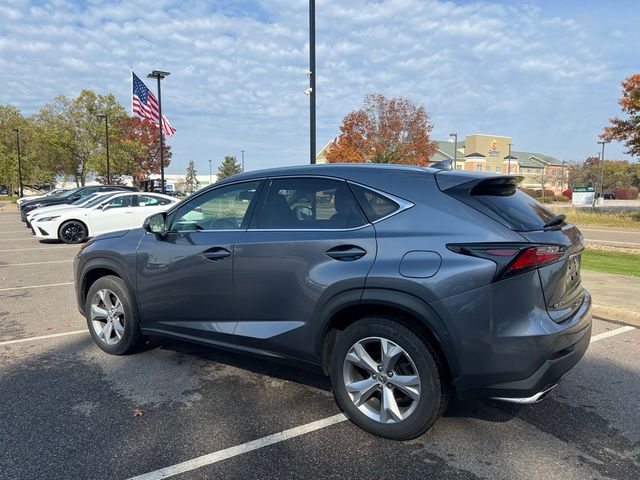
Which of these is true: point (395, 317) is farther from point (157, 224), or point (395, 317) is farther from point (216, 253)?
point (157, 224)

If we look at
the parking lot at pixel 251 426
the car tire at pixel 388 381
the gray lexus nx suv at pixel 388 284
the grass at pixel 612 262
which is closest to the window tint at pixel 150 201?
the parking lot at pixel 251 426

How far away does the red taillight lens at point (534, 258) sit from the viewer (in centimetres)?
277

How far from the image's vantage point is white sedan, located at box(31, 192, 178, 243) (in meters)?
14.0

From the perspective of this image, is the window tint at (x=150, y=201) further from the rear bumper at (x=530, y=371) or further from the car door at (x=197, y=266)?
the rear bumper at (x=530, y=371)

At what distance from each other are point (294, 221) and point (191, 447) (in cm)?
167

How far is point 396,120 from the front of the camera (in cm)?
3725

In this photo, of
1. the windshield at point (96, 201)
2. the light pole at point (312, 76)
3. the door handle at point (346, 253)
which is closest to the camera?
the door handle at point (346, 253)

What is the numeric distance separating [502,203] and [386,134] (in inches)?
1395

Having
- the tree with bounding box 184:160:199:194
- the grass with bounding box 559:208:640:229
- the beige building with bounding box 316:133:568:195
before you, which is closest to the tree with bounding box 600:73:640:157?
the grass with bounding box 559:208:640:229

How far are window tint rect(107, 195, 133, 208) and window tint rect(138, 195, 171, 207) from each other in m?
0.30

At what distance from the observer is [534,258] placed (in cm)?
282

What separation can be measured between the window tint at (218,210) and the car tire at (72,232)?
1152cm

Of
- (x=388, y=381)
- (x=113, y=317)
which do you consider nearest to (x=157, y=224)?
(x=113, y=317)

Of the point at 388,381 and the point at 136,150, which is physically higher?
the point at 136,150
